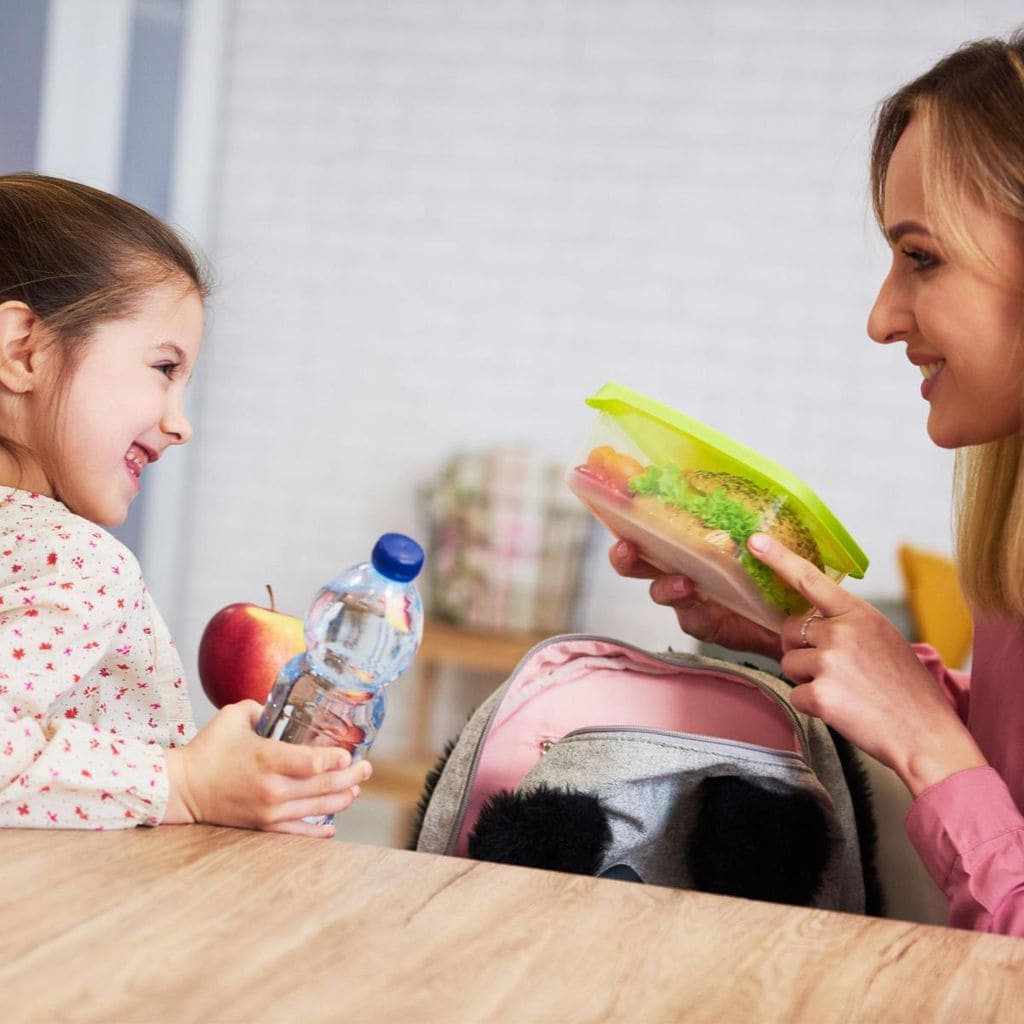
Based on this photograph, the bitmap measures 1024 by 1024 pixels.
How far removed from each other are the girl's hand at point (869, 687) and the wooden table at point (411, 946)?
11.9 inches

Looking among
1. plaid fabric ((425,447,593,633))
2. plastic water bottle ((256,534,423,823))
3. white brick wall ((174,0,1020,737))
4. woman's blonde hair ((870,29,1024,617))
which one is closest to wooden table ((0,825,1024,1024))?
plastic water bottle ((256,534,423,823))

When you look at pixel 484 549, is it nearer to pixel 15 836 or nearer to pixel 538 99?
pixel 538 99

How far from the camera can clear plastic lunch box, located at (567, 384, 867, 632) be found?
3.86 ft

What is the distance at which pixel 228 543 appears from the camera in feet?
14.7

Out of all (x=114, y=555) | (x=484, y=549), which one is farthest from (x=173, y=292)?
(x=484, y=549)

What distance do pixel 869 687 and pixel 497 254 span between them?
3.33 metres

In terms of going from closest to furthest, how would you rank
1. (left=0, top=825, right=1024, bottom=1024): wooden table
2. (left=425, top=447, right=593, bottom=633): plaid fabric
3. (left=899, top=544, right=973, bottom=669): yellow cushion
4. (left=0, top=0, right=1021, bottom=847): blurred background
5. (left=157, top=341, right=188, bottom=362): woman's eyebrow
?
(left=0, top=825, right=1024, bottom=1024): wooden table, (left=157, top=341, right=188, bottom=362): woman's eyebrow, (left=899, top=544, right=973, bottom=669): yellow cushion, (left=425, top=447, right=593, bottom=633): plaid fabric, (left=0, top=0, right=1021, bottom=847): blurred background

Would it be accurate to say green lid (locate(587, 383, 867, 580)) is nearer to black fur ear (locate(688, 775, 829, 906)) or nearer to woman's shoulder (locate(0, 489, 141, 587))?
black fur ear (locate(688, 775, 829, 906))

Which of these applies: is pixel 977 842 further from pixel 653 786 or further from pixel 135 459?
pixel 135 459

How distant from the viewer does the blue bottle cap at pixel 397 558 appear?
0.86 metres

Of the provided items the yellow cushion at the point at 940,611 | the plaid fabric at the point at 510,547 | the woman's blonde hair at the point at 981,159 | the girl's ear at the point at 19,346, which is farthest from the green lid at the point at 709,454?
the plaid fabric at the point at 510,547

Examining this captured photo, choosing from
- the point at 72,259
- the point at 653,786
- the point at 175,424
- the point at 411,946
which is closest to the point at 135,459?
the point at 175,424

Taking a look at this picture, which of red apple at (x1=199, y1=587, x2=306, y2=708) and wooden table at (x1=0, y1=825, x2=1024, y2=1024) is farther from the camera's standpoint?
red apple at (x1=199, y1=587, x2=306, y2=708)

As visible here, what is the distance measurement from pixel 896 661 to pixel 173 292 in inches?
28.9
